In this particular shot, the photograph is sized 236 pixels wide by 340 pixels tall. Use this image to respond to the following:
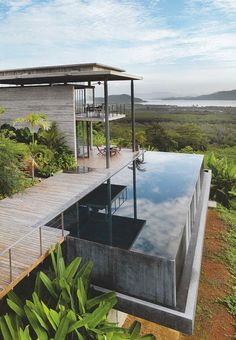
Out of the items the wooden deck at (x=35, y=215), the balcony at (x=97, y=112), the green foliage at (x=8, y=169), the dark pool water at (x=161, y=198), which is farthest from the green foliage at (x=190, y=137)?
the green foliage at (x=8, y=169)

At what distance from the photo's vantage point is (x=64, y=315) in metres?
5.80

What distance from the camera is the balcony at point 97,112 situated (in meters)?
16.7

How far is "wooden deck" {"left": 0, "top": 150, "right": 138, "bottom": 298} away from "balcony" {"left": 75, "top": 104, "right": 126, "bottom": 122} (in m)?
2.21

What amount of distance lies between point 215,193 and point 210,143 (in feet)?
72.2

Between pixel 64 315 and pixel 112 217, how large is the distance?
4.39m

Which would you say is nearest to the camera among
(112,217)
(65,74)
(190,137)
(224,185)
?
(112,217)

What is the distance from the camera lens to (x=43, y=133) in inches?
647

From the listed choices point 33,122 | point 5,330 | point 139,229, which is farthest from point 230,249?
point 33,122

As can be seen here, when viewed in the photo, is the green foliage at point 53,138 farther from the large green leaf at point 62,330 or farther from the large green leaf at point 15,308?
the large green leaf at point 62,330

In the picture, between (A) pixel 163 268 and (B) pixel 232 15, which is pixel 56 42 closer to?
(B) pixel 232 15

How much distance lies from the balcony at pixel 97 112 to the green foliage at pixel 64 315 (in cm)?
1079

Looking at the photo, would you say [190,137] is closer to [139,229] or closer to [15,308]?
[139,229]

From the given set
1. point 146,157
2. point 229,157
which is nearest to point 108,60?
point 229,157

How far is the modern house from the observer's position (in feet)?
22.8
